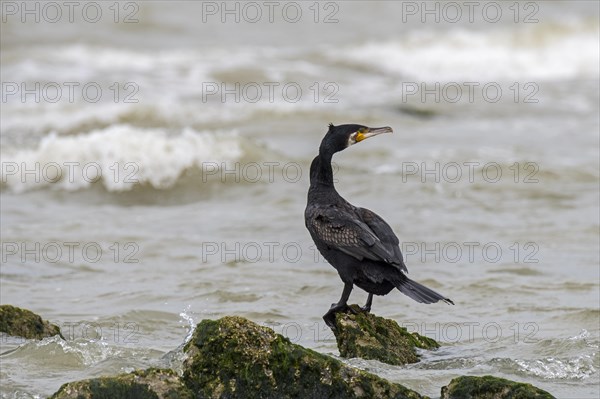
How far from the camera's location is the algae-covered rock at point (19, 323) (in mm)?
7441

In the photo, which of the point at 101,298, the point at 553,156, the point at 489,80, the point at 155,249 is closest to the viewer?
the point at 101,298

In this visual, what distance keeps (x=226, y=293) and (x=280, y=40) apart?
20311mm

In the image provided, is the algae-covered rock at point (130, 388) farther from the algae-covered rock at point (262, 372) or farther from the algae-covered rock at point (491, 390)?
the algae-covered rock at point (491, 390)

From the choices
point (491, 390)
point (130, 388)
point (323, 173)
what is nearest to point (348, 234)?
point (323, 173)

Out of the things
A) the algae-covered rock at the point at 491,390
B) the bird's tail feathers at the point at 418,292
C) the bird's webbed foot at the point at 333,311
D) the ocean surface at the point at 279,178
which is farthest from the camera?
the ocean surface at the point at 279,178

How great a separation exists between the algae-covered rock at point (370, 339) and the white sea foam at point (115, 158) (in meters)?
8.79

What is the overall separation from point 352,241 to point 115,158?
10160mm

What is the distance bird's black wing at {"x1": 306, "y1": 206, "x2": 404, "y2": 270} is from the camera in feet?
22.7

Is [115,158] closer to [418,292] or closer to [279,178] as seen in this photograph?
[279,178]

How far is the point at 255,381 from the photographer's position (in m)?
5.75

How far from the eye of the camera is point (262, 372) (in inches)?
227

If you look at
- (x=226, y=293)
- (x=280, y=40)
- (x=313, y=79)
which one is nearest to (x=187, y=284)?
(x=226, y=293)

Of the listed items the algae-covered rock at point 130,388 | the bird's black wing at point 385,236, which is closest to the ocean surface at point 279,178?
the bird's black wing at point 385,236

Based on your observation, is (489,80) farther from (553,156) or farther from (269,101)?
(553,156)
